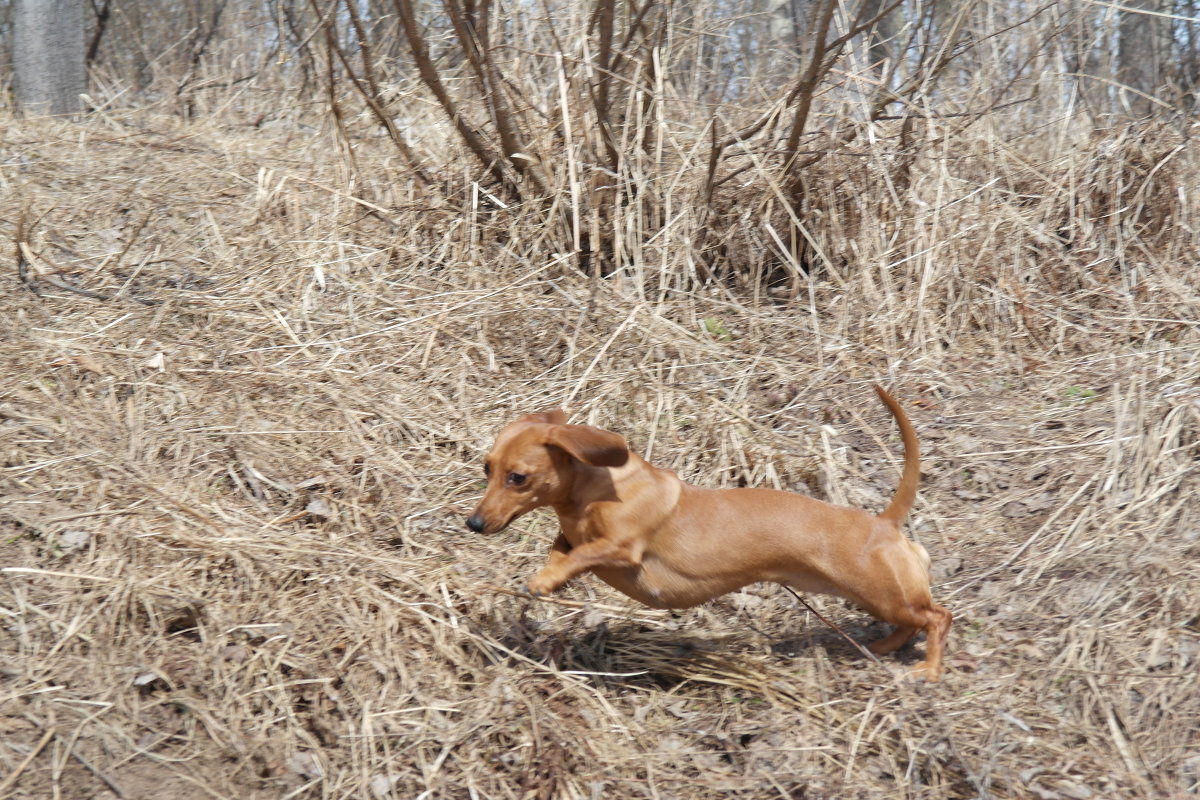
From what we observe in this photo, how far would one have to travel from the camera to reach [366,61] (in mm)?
6574

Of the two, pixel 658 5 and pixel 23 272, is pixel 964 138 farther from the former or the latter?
pixel 23 272

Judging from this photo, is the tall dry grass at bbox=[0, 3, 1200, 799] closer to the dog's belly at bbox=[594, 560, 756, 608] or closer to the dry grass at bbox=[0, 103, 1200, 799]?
the dry grass at bbox=[0, 103, 1200, 799]

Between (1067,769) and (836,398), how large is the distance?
103 inches

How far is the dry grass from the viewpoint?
365 cm

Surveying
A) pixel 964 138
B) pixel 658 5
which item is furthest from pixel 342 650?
pixel 964 138

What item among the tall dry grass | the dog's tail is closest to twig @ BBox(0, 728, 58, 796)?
the tall dry grass

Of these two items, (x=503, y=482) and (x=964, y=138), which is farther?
(x=964, y=138)

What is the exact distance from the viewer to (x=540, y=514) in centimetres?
507

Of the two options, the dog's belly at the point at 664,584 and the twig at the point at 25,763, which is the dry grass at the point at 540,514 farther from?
the dog's belly at the point at 664,584

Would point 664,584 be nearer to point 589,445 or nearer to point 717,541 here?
point 717,541

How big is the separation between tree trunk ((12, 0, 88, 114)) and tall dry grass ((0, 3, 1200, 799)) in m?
0.58

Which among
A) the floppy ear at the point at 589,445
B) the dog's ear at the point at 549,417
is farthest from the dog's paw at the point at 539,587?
the dog's ear at the point at 549,417

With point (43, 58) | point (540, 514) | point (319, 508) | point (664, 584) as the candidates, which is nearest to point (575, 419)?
point (540, 514)

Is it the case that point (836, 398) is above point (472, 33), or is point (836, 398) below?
below
